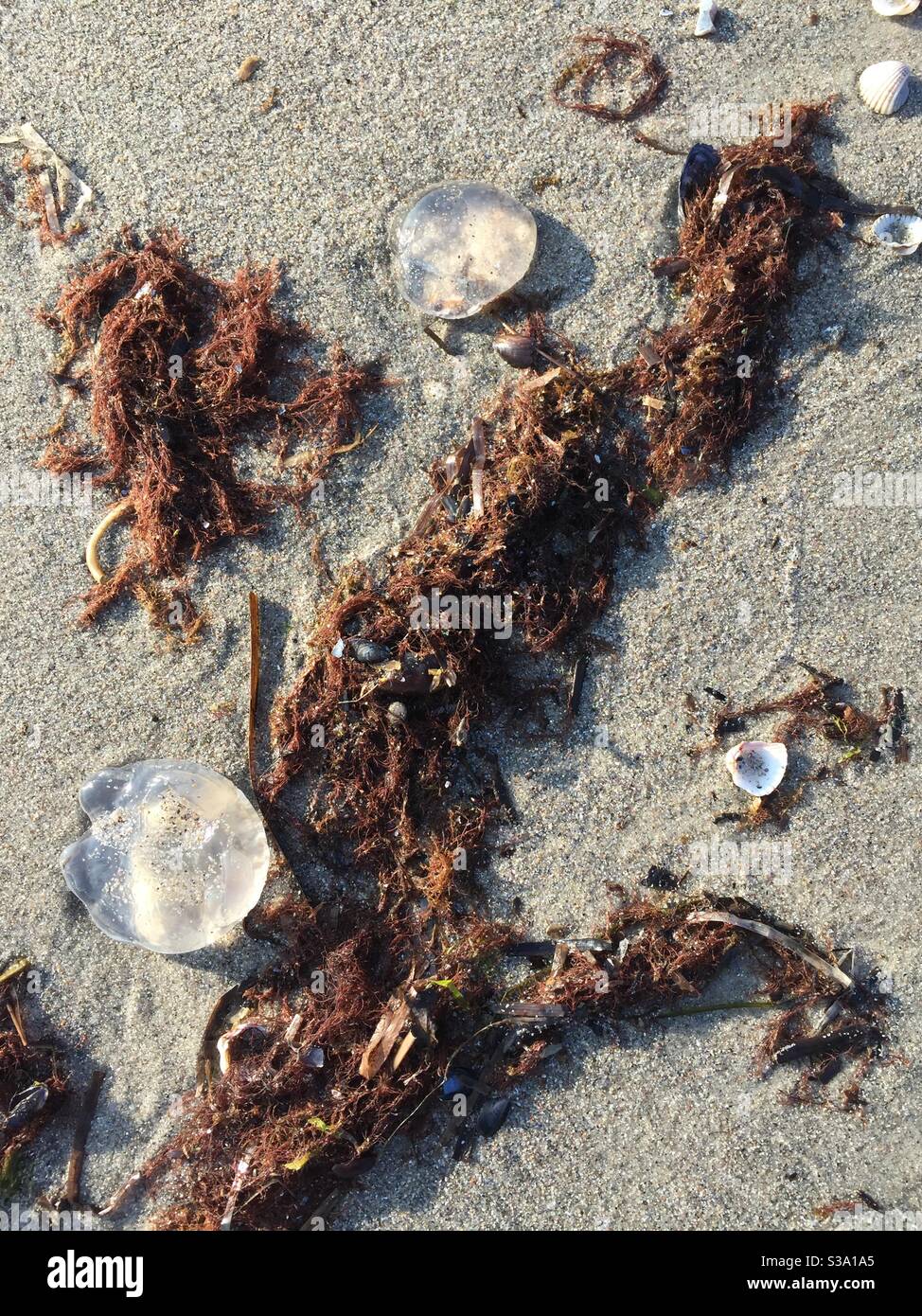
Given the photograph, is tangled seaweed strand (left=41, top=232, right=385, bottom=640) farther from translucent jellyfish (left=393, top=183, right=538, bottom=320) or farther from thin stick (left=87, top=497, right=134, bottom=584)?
translucent jellyfish (left=393, top=183, right=538, bottom=320)

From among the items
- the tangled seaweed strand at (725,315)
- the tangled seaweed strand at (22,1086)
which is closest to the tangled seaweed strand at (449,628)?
the tangled seaweed strand at (725,315)

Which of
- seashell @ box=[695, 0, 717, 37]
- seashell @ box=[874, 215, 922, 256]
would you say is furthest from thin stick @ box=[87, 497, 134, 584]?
seashell @ box=[874, 215, 922, 256]

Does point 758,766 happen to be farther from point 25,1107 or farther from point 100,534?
point 25,1107

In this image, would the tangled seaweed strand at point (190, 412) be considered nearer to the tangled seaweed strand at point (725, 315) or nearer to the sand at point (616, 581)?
the sand at point (616, 581)

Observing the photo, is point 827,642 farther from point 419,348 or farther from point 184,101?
point 184,101

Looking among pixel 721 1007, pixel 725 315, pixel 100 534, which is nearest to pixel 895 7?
pixel 725 315
